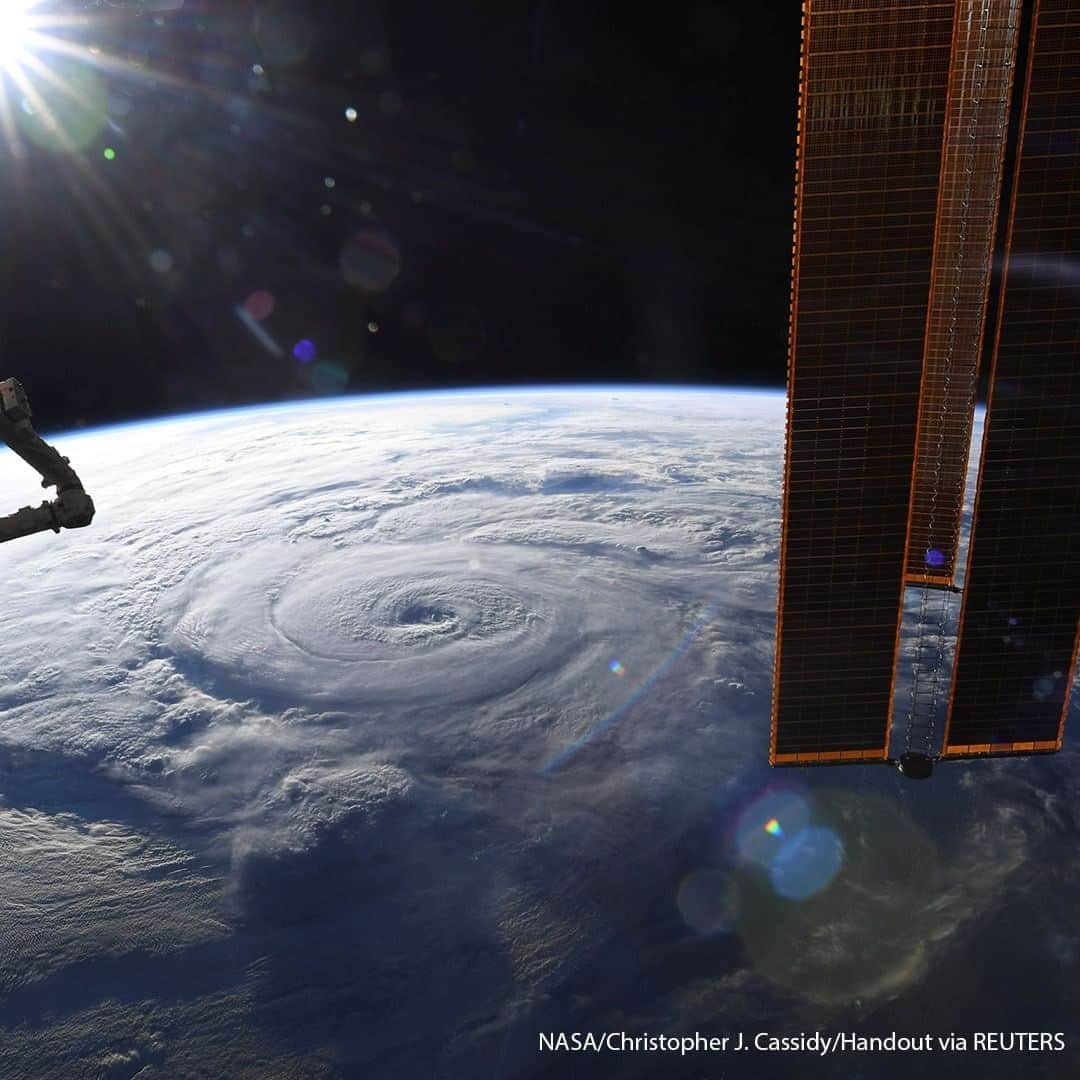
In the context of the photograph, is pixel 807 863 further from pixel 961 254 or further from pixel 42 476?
pixel 42 476

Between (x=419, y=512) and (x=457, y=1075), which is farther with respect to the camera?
(x=419, y=512)

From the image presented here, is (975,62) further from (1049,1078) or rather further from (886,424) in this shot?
(1049,1078)

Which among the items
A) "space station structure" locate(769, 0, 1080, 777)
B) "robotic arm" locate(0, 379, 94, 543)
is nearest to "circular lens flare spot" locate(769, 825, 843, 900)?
"space station structure" locate(769, 0, 1080, 777)

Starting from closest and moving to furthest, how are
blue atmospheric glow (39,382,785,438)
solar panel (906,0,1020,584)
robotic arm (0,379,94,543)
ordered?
solar panel (906,0,1020,584)
robotic arm (0,379,94,543)
blue atmospheric glow (39,382,785,438)

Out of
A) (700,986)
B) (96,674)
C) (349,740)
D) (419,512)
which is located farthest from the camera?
(419,512)

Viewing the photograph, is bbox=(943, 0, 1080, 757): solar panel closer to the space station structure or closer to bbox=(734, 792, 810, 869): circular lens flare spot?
Result: the space station structure

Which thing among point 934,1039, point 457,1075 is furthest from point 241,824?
point 934,1039
